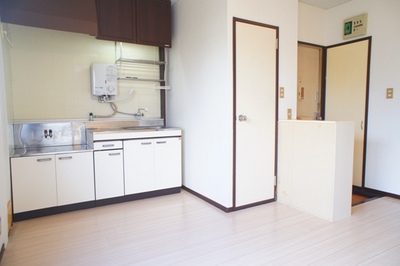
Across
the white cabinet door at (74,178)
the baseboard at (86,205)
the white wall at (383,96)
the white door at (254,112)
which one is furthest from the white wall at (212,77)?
the white cabinet door at (74,178)

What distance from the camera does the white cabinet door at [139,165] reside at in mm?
3234

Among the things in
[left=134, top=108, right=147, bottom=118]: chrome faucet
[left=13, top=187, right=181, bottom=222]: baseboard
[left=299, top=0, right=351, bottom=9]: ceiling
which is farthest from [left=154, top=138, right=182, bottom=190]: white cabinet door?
[left=299, top=0, right=351, bottom=9]: ceiling

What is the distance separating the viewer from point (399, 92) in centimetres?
327

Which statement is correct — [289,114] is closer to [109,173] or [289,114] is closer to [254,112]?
[254,112]

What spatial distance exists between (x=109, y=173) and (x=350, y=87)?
11.9 feet

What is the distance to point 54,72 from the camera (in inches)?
131

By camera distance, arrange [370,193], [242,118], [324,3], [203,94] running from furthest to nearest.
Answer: [324,3]
[370,193]
[203,94]
[242,118]

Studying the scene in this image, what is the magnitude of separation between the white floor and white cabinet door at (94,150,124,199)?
19 cm

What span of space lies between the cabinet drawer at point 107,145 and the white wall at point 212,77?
978mm

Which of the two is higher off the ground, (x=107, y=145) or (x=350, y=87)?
(x=350, y=87)

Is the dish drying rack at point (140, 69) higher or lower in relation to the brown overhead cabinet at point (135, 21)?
lower

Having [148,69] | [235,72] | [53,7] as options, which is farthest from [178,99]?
[53,7]

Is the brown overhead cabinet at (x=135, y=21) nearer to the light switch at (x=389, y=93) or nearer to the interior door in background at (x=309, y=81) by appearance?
the interior door in background at (x=309, y=81)

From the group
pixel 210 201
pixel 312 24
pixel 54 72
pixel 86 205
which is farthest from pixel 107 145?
pixel 312 24
